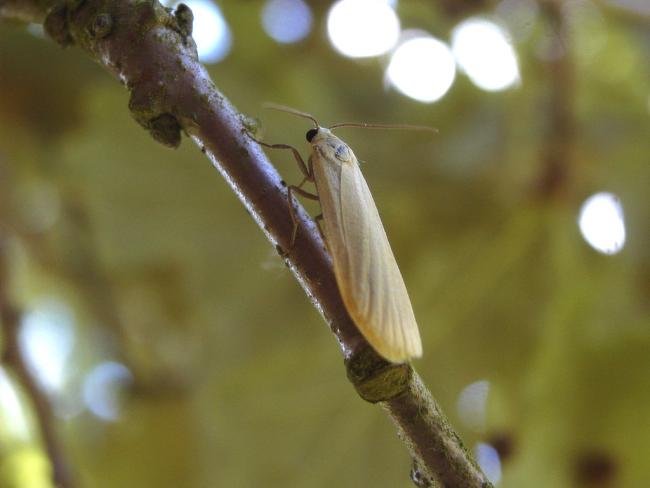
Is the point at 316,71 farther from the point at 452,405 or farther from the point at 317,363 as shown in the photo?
the point at 452,405

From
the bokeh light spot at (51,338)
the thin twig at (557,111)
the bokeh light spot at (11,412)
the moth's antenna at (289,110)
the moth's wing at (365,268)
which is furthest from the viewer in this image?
the bokeh light spot at (51,338)

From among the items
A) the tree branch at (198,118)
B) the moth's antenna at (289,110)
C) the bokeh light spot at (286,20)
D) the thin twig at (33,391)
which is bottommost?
the tree branch at (198,118)

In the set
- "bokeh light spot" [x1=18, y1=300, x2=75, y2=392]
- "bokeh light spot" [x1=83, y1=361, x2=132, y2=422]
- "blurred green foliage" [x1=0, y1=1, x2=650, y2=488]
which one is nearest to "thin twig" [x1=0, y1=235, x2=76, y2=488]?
"blurred green foliage" [x1=0, y1=1, x2=650, y2=488]


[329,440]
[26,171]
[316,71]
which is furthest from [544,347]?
[26,171]

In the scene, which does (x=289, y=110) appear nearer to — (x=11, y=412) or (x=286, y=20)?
(x=286, y=20)

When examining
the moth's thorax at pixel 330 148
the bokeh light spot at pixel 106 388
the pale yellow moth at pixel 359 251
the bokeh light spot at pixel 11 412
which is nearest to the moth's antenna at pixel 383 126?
the pale yellow moth at pixel 359 251

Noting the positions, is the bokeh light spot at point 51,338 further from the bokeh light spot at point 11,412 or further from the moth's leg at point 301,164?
the moth's leg at point 301,164
